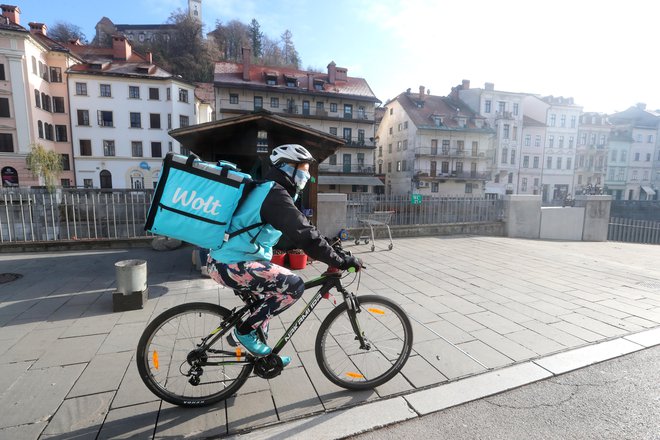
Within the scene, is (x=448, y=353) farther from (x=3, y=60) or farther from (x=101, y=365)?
(x=3, y=60)

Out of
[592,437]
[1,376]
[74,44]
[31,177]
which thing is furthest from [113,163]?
[592,437]

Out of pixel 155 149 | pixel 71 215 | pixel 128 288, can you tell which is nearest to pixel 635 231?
pixel 128 288

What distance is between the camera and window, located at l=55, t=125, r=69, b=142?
113 ft

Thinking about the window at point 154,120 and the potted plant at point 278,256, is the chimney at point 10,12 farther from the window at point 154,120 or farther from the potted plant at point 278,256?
the potted plant at point 278,256

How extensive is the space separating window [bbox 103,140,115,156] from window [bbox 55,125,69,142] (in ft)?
11.8

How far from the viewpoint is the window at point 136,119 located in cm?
3572

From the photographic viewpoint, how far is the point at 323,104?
1479 inches

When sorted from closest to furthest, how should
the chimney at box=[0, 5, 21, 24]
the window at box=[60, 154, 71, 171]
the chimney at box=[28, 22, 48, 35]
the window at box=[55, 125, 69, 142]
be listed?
the chimney at box=[0, 5, 21, 24] < the window at box=[55, 125, 69, 142] < the window at box=[60, 154, 71, 171] < the chimney at box=[28, 22, 48, 35]

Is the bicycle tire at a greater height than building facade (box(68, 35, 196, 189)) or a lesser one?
lesser

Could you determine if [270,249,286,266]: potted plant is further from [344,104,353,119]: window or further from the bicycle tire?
[344,104,353,119]: window

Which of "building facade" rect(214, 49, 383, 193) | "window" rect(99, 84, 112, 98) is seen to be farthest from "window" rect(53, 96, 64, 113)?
"building facade" rect(214, 49, 383, 193)

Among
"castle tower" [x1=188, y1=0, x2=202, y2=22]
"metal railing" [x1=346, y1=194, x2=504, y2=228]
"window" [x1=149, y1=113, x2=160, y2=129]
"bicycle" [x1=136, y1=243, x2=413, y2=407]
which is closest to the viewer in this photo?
"bicycle" [x1=136, y1=243, x2=413, y2=407]

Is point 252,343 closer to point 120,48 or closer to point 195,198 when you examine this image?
point 195,198

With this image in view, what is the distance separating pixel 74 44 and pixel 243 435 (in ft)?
189
